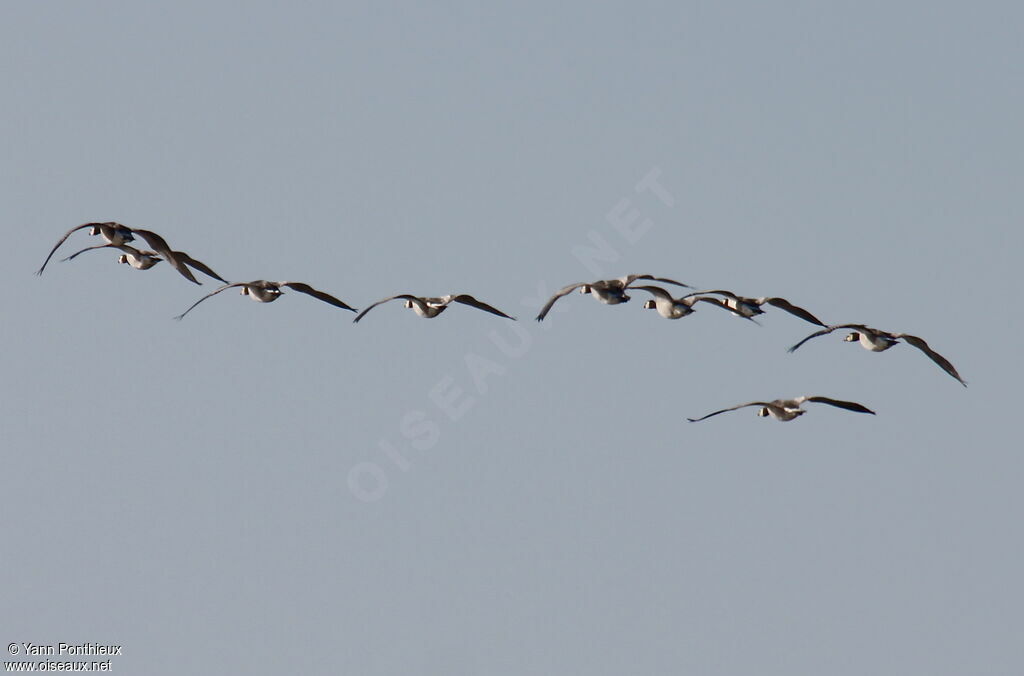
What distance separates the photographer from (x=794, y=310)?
50.4 meters

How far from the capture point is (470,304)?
47.9 m

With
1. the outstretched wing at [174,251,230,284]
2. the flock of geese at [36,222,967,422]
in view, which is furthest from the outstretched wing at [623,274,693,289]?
the outstretched wing at [174,251,230,284]

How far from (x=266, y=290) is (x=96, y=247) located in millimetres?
4444

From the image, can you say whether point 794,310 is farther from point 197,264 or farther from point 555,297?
point 197,264

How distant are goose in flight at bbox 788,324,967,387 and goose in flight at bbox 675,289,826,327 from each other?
105 cm

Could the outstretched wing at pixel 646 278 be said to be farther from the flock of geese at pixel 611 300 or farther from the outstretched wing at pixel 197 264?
the outstretched wing at pixel 197 264

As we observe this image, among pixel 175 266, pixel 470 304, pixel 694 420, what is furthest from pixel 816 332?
pixel 175 266

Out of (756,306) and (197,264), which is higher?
(197,264)

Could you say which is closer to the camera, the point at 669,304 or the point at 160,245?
the point at 160,245

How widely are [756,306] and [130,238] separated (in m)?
16.7

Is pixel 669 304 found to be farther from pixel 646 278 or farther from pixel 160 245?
pixel 160 245

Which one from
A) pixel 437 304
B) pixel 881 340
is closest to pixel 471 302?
pixel 437 304

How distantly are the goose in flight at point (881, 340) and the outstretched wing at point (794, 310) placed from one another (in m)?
0.98

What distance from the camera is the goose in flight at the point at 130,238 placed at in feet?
148
